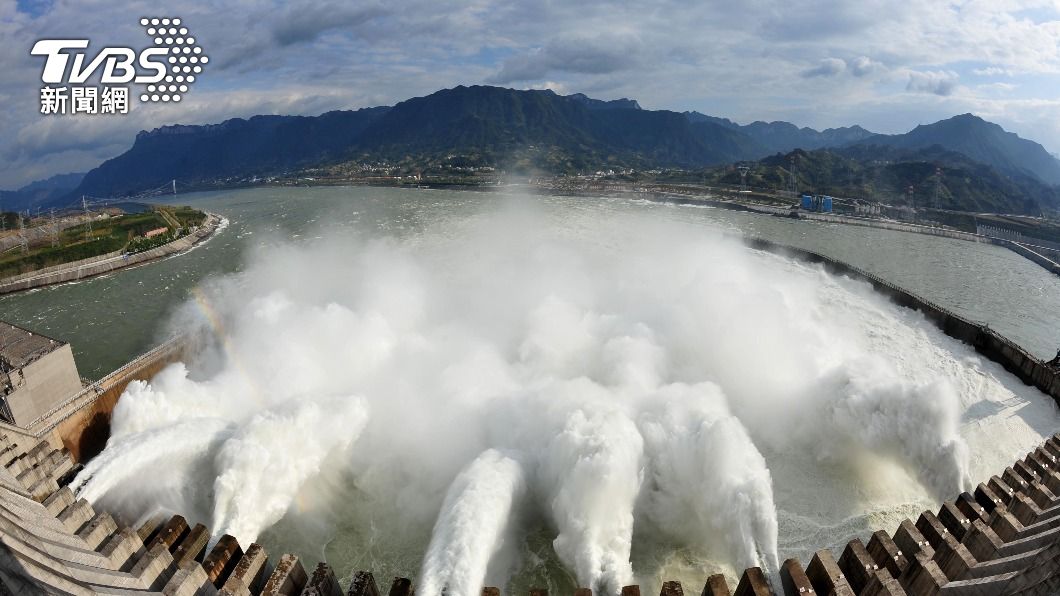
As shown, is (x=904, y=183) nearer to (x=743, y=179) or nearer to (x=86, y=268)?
(x=743, y=179)

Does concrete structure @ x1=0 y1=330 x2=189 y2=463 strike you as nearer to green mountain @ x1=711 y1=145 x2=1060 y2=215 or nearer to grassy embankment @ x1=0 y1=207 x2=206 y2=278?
grassy embankment @ x1=0 y1=207 x2=206 y2=278

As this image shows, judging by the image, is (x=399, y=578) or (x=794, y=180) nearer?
(x=399, y=578)

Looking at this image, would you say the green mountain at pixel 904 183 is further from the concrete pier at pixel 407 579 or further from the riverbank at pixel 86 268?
the riverbank at pixel 86 268

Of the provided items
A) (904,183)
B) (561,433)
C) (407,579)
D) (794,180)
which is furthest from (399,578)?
(904,183)

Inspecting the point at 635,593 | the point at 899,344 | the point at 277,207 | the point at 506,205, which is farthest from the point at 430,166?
the point at 635,593

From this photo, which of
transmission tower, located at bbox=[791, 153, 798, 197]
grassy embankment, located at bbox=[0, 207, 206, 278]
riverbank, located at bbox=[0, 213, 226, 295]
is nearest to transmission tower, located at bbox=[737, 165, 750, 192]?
transmission tower, located at bbox=[791, 153, 798, 197]

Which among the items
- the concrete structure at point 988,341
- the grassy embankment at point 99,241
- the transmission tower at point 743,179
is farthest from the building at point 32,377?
the transmission tower at point 743,179

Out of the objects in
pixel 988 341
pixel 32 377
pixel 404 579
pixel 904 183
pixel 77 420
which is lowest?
pixel 77 420
